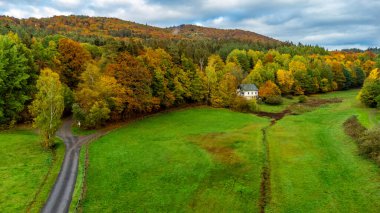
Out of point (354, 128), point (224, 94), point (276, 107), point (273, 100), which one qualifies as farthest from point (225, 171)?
point (273, 100)

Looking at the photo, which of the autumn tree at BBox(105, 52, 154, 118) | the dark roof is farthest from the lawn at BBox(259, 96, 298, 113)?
the autumn tree at BBox(105, 52, 154, 118)

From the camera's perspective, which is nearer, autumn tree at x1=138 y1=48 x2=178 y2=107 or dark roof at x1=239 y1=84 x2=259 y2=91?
autumn tree at x1=138 y1=48 x2=178 y2=107

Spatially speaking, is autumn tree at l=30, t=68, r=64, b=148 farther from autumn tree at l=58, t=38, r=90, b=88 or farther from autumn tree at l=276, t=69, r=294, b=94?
autumn tree at l=276, t=69, r=294, b=94

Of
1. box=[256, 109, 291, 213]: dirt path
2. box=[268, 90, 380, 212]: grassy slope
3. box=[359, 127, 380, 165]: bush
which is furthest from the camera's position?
box=[359, 127, 380, 165]: bush

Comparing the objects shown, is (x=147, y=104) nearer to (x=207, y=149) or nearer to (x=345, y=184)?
(x=207, y=149)

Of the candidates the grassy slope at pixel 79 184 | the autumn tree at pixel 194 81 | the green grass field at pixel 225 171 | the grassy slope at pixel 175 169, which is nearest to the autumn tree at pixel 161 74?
the autumn tree at pixel 194 81

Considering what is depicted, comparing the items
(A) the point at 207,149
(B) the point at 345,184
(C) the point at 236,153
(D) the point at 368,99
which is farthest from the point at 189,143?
(D) the point at 368,99
